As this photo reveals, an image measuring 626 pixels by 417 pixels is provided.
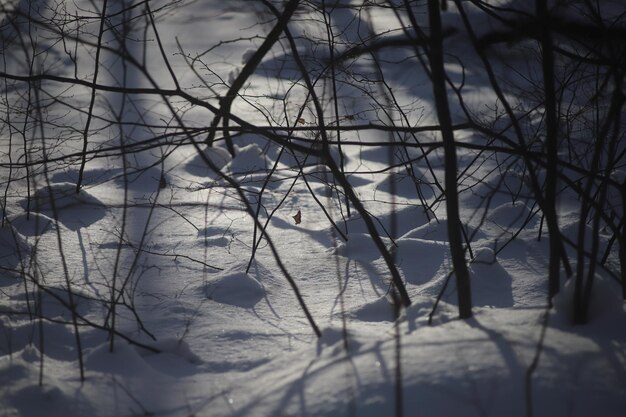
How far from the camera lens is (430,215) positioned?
3801mm

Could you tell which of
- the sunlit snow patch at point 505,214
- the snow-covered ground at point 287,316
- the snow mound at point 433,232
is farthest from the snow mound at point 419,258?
the sunlit snow patch at point 505,214

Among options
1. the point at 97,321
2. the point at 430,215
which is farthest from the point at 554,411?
the point at 430,215

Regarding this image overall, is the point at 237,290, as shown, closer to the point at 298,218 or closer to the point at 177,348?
the point at 177,348

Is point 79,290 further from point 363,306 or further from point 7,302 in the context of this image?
point 363,306

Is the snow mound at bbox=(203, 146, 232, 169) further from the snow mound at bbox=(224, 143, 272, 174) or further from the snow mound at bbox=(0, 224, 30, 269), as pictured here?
the snow mound at bbox=(0, 224, 30, 269)

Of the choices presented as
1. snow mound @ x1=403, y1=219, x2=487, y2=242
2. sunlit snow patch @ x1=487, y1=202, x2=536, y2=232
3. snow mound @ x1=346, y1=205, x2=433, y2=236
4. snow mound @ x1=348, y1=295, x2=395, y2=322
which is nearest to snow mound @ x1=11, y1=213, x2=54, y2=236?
snow mound @ x1=346, y1=205, x2=433, y2=236

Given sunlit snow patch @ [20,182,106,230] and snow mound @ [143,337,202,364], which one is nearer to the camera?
snow mound @ [143,337,202,364]

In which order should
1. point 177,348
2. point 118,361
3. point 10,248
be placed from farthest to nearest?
point 10,248, point 177,348, point 118,361

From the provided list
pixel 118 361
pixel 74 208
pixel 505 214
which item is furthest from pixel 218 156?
pixel 118 361

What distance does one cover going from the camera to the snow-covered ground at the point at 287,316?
1673 millimetres

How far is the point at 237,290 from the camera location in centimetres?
294

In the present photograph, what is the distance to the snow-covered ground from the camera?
1.67 m

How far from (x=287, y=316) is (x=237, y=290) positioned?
1.11ft

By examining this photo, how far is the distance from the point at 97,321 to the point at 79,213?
140 centimetres
